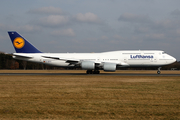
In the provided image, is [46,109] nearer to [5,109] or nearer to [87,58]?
[5,109]

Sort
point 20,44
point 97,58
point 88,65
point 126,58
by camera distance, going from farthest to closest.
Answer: point 20,44, point 97,58, point 126,58, point 88,65

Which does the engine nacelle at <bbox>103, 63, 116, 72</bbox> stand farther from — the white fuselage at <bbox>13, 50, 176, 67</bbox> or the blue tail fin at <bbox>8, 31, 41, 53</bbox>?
the blue tail fin at <bbox>8, 31, 41, 53</bbox>

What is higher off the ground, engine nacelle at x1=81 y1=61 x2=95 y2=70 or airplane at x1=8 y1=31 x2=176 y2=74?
airplane at x1=8 y1=31 x2=176 y2=74

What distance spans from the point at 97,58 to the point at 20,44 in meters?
15.5

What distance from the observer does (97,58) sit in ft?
125

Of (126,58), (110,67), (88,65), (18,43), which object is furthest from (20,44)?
(126,58)

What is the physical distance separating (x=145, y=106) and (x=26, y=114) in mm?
4963

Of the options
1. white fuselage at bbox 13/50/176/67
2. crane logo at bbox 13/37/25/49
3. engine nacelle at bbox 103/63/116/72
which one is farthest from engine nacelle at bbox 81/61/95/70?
crane logo at bbox 13/37/25/49

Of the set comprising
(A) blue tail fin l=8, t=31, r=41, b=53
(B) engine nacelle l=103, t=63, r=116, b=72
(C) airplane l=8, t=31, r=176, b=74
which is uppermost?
(A) blue tail fin l=8, t=31, r=41, b=53

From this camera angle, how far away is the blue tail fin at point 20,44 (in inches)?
1586

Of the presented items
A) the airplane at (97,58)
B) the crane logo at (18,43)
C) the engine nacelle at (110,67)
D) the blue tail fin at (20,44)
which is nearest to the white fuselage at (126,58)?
the airplane at (97,58)

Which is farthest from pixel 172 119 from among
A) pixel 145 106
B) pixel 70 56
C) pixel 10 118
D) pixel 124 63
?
pixel 70 56

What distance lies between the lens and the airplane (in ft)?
119

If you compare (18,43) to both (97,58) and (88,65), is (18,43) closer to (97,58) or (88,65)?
(88,65)
